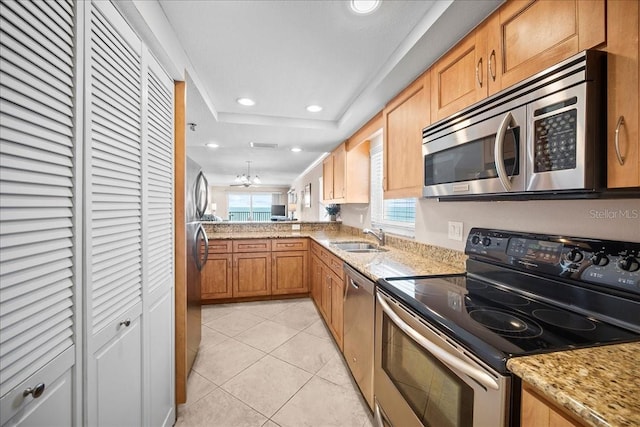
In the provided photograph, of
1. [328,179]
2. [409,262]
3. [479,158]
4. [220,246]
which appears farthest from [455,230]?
[220,246]

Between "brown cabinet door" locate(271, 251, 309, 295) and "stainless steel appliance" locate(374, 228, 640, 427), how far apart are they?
2382 millimetres

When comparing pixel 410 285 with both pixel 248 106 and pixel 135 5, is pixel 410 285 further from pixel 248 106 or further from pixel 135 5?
pixel 248 106

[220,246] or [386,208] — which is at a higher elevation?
[386,208]

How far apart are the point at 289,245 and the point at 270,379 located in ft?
6.26

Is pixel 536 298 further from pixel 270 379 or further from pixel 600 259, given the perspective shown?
pixel 270 379

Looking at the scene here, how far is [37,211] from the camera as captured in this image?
68 cm

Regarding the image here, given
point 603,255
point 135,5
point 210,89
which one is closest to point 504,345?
point 603,255

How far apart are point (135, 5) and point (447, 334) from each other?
1733mm

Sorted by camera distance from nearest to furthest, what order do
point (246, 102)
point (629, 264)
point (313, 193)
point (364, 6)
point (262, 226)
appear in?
point (629, 264)
point (364, 6)
point (246, 102)
point (262, 226)
point (313, 193)

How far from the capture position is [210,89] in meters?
2.32

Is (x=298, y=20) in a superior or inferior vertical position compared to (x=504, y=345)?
superior

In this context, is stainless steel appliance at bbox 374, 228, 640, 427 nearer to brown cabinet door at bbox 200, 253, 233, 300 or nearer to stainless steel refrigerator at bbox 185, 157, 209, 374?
stainless steel refrigerator at bbox 185, 157, 209, 374

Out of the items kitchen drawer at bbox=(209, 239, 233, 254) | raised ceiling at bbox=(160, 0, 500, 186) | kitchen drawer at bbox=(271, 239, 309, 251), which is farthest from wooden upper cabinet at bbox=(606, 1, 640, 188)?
kitchen drawer at bbox=(209, 239, 233, 254)

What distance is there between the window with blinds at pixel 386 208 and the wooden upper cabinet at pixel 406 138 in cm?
43
